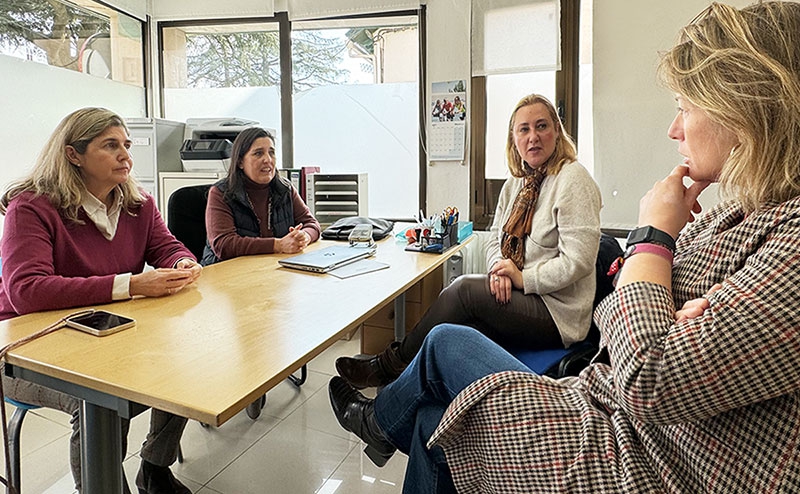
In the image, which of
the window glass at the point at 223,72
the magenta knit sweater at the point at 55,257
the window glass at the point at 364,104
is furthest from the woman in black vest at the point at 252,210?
the window glass at the point at 223,72

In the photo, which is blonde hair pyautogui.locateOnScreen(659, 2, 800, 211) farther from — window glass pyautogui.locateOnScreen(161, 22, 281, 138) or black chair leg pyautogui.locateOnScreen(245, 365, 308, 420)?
window glass pyautogui.locateOnScreen(161, 22, 281, 138)

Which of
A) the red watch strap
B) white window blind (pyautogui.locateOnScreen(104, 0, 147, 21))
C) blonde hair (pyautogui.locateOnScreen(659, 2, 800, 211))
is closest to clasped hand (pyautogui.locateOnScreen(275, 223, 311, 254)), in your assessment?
the red watch strap

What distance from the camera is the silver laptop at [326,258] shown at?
1.89m

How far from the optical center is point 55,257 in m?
1.50

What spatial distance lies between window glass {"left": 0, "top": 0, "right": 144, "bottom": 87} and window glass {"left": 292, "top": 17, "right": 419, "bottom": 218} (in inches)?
50.4

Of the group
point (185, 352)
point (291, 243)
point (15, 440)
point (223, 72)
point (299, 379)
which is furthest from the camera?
point (223, 72)

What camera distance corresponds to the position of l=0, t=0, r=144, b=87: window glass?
10.2 feet

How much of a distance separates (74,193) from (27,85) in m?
2.17

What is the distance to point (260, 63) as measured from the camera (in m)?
4.04

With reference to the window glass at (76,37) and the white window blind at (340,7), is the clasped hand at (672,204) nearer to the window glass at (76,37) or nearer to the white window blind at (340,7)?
the white window blind at (340,7)

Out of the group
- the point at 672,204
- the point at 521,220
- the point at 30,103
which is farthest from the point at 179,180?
the point at 672,204

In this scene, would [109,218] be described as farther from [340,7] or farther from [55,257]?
[340,7]

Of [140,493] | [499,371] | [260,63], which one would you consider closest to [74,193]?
[140,493]

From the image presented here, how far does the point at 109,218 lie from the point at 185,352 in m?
0.81
